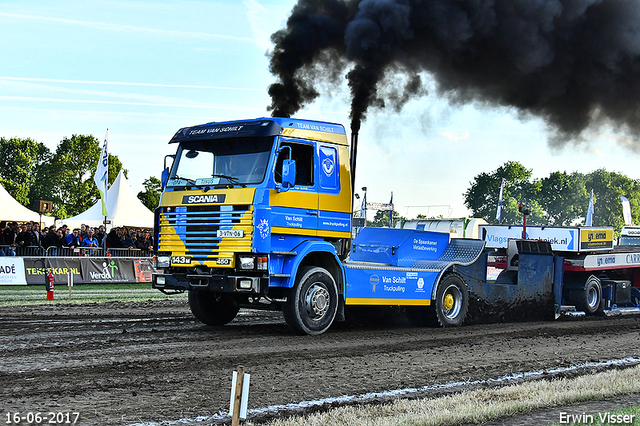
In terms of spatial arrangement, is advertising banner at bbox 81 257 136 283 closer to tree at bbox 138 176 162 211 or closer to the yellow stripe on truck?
the yellow stripe on truck

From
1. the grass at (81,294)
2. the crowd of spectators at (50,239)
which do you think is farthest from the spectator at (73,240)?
the grass at (81,294)

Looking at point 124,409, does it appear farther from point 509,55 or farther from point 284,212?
point 509,55

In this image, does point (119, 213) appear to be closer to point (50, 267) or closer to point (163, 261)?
point (50, 267)

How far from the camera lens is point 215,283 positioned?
10.0m

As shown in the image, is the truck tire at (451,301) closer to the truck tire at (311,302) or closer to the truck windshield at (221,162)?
the truck tire at (311,302)

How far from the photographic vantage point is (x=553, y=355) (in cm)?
936

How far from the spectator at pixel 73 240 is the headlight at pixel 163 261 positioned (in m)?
13.6

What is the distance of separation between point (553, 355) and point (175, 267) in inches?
222

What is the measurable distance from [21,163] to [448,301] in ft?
248

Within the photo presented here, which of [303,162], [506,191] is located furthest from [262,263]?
[506,191]

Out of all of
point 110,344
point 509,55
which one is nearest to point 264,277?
point 110,344

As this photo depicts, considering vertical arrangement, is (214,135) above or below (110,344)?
above

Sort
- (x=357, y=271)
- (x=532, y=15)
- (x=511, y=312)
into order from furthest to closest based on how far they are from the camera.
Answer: (x=532, y=15) < (x=511, y=312) < (x=357, y=271)

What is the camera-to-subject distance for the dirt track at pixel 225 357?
19.9ft
